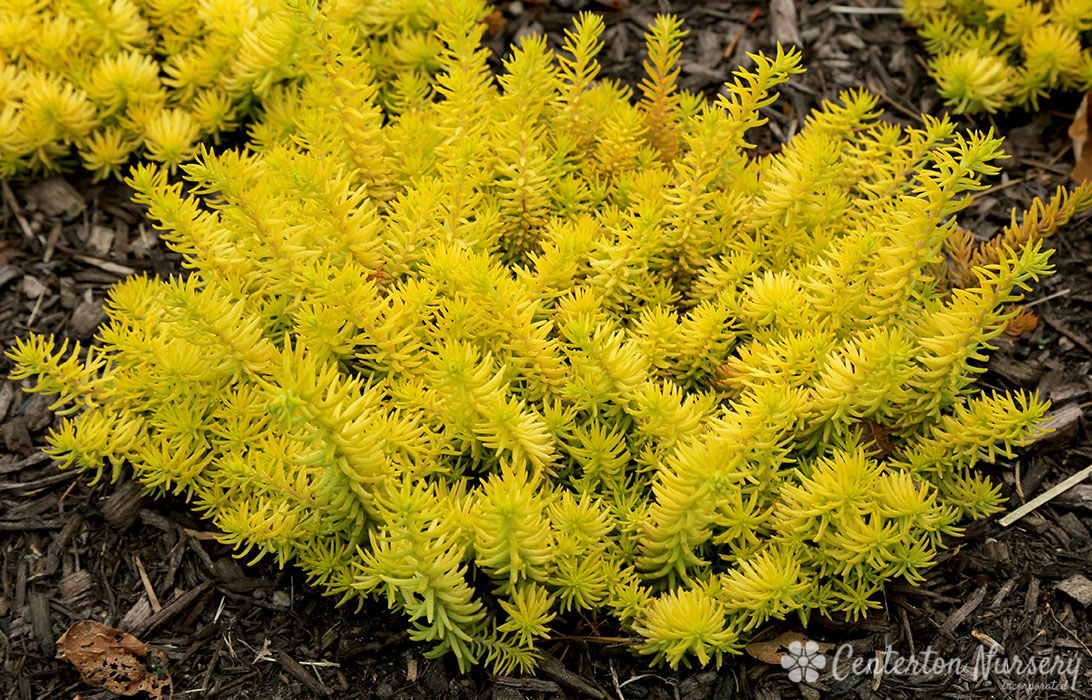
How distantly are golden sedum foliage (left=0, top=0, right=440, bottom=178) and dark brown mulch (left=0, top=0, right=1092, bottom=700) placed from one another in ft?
1.26

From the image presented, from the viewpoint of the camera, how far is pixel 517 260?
278 centimetres

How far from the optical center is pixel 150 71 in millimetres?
3299

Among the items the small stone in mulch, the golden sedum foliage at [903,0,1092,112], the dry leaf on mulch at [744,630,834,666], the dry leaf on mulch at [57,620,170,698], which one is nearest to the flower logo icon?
the dry leaf on mulch at [744,630,834,666]

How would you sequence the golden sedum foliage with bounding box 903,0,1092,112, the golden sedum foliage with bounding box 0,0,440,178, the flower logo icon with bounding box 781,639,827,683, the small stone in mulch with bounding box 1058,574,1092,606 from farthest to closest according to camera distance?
1. the golden sedum foliage with bounding box 903,0,1092,112
2. the golden sedum foliage with bounding box 0,0,440,178
3. the small stone in mulch with bounding box 1058,574,1092,606
4. the flower logo icon with bounding box 781,639,827,683

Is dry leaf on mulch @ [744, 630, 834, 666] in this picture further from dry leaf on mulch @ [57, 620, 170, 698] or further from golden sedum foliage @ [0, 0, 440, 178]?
golden sedum foliage @ [0, 0, 440, 178]

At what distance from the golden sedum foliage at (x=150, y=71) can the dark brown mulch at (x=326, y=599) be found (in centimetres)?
38

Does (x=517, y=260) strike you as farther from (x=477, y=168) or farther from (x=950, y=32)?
(x=950, y=32)

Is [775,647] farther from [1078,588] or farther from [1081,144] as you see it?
[1081,144]

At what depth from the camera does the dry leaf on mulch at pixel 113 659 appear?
7.68 feet

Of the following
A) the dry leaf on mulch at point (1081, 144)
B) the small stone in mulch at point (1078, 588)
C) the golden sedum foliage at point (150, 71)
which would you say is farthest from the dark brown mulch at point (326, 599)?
the golden sedum foliage at point (150, 71)

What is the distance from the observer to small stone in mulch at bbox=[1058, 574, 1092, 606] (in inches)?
96.9

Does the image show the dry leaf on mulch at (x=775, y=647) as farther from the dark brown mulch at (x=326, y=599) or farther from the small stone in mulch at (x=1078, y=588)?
the small stone in mulch at (x=1078, y=588)

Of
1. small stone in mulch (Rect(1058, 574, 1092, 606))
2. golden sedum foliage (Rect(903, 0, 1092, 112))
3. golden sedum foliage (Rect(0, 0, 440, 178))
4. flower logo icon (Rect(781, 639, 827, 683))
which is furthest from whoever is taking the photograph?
golden sedum foliage (Rect(903, 0, 1092, 112))

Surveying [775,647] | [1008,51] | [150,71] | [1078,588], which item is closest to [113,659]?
[775,647]
